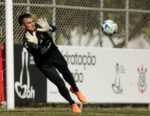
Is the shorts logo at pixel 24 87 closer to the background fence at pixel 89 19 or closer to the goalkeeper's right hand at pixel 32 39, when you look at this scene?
the background fence at pixel 89 19

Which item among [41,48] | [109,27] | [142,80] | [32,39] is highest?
[109,27]

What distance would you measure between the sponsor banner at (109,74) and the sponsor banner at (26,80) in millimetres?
258

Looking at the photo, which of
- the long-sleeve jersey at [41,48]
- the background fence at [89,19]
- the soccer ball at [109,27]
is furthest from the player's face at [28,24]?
the background fence at [89,19]

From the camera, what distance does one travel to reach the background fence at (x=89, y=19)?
46.4 feet

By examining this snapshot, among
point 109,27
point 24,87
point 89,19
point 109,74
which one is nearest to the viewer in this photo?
point 109,27

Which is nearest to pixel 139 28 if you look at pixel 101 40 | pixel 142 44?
pixel 142 44

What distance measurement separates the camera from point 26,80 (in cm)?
1361

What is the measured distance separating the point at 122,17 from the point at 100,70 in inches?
77.8

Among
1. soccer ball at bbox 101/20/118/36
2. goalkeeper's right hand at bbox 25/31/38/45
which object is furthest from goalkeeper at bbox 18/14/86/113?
soccer ball at bbox 101/20/118/36

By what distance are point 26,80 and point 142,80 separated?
383 centimetres

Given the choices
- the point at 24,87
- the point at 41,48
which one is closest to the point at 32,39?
the point at 41,48

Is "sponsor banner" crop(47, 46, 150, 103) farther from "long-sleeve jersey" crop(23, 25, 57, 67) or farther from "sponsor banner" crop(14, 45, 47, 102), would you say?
"long-sleeve jersey" crop(23, 25, 57, 67)

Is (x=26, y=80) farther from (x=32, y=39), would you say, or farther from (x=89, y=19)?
(x=32, y=39)

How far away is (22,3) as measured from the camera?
45.5ft
